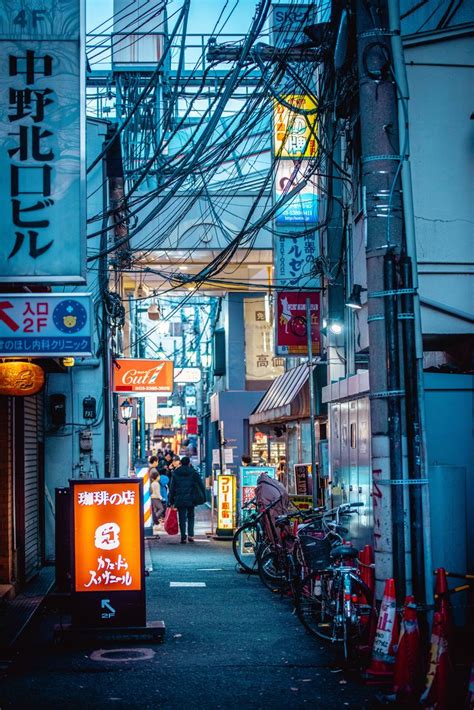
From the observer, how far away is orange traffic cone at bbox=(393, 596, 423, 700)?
23.4 ft

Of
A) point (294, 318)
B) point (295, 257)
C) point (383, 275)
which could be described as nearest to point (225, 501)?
point (294, 318)

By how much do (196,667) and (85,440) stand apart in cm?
1047

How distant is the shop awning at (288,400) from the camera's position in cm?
1903

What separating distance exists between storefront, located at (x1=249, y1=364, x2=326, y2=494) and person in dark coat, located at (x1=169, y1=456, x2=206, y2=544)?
2.26 metres

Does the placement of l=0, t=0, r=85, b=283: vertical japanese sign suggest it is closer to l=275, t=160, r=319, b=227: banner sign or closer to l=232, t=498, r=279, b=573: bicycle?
l=232, t=498, r=279, b=573: bicycle

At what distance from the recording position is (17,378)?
480 inches

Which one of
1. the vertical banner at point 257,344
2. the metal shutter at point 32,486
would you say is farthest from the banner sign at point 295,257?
the vertical banner at point 257,344

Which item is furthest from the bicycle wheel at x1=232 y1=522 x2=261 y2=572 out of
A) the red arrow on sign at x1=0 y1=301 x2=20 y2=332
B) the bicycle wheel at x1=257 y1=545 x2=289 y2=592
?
the red arrow on sign at x1=0 y1=301 x2=20 y2=332

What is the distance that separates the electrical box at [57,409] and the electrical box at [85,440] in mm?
512

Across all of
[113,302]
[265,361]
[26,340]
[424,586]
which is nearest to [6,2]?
[26,340]

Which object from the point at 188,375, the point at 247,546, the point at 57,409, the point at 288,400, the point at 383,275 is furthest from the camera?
the point at 188,375

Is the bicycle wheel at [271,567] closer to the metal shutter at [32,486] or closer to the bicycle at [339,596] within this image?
the bicycle at [339,596]

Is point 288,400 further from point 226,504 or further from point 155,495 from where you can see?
point 155,495

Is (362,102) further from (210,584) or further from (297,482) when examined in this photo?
(297,482)
